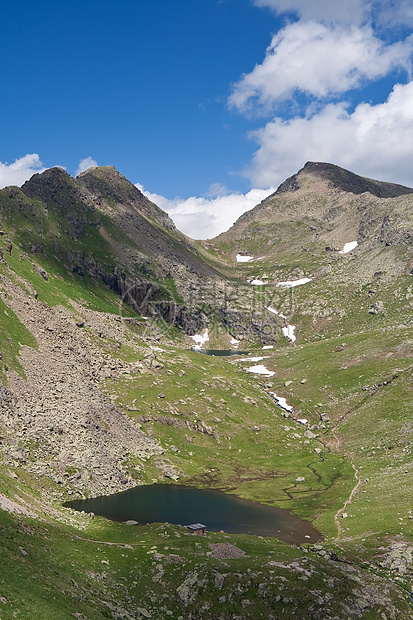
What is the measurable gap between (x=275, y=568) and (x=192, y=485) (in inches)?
2035

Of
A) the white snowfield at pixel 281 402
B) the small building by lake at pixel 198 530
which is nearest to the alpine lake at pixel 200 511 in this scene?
the small building by lake at pixel 198 530

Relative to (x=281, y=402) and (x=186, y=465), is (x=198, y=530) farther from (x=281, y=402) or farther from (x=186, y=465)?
(x=281, y=402)

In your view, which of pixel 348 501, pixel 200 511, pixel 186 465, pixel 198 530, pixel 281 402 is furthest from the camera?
pixel 281 402

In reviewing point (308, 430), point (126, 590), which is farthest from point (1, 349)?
point (308, 430)

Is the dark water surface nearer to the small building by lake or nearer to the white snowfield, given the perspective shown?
the small building by lake

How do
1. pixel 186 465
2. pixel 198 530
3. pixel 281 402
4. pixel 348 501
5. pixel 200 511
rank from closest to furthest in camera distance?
pixel 198 530 → pixel 200 511 → pixel 348 501 → pixel 186 465 → pixel 281 402

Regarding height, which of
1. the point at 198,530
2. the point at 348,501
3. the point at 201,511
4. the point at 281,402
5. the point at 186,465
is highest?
the point at 281,402

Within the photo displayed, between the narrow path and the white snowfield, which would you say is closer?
the narrow path

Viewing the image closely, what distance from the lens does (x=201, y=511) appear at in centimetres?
9400

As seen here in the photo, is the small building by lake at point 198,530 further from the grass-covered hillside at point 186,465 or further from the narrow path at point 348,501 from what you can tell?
the narrow path at point 348,501

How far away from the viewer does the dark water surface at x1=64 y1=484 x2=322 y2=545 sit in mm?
85000

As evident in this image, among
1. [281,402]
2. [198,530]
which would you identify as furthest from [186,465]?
[281,402]

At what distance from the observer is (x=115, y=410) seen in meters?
127

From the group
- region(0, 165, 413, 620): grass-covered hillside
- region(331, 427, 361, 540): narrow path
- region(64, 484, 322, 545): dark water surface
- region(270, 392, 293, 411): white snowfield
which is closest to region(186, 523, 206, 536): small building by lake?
region(0, 165, 413, 620): grass-covered hillside
